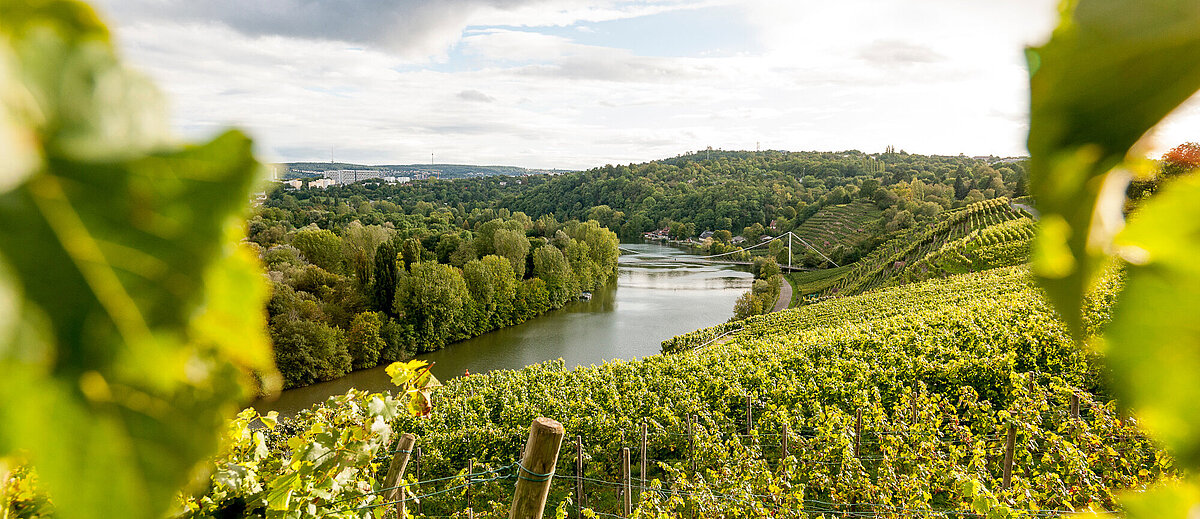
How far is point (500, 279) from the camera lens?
2739 centimetres

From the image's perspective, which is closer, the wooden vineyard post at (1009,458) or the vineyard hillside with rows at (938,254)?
the wooden vineyard post at (1009,458)

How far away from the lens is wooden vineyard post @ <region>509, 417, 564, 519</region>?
1.89m

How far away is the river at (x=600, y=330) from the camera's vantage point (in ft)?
66.2

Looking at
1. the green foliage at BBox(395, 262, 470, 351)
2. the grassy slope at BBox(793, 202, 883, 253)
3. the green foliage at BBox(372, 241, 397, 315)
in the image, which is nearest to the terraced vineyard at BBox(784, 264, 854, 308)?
the grassy slope at BBox(793, 202, 883, 253)

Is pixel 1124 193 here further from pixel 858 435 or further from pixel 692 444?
pixel 692 444

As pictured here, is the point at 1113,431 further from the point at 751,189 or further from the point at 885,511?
the point at 751,189

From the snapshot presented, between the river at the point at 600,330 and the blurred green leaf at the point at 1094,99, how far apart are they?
16.5 meters

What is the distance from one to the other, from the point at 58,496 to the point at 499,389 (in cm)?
1055

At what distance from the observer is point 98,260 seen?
0.37ft

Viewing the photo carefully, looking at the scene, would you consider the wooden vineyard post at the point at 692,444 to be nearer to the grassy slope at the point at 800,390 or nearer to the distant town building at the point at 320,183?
the grassy slope at the point at 800,390

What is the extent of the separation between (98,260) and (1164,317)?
0.74 ft

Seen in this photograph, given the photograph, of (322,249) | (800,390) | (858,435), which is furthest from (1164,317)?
(322,249)

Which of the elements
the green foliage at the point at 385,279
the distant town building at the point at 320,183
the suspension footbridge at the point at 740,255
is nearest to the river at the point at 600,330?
the green foliage at the point at 385,279

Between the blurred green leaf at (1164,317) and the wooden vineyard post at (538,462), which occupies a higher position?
the blurred green leaf at (1164,317)
